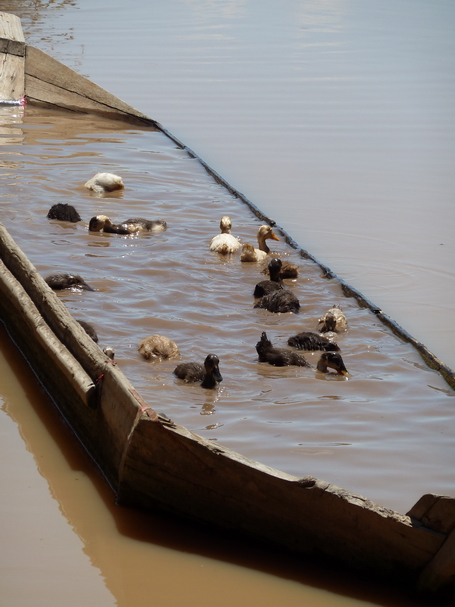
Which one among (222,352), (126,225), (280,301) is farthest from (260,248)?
(222,352)

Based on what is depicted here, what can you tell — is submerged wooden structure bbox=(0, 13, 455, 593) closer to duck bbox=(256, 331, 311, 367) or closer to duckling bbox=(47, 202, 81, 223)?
duck bbox=(256, 331, 311, 367)

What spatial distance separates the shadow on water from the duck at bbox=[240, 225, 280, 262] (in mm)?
4232

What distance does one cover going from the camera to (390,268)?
905 centimetres

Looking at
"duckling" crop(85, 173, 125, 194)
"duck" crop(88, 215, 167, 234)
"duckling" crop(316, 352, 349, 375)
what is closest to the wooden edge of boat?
"duckling" crop(316, 352, 349, 375)

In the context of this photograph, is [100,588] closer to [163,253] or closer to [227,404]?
[227,404]

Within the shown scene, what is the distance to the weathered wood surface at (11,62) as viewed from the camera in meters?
14.9

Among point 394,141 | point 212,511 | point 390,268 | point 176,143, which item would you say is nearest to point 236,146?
point 176,143

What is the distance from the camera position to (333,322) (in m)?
6.90

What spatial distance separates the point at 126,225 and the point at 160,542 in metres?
5.61

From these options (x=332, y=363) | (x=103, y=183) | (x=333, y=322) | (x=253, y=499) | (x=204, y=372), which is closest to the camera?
(x=253, y=499)

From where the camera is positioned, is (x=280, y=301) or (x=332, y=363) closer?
(x=332, y=363)

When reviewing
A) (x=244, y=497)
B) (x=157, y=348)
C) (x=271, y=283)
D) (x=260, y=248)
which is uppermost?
(x=260, y=248)

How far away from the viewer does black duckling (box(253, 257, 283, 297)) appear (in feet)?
24.7

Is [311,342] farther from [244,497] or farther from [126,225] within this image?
[126,225]
